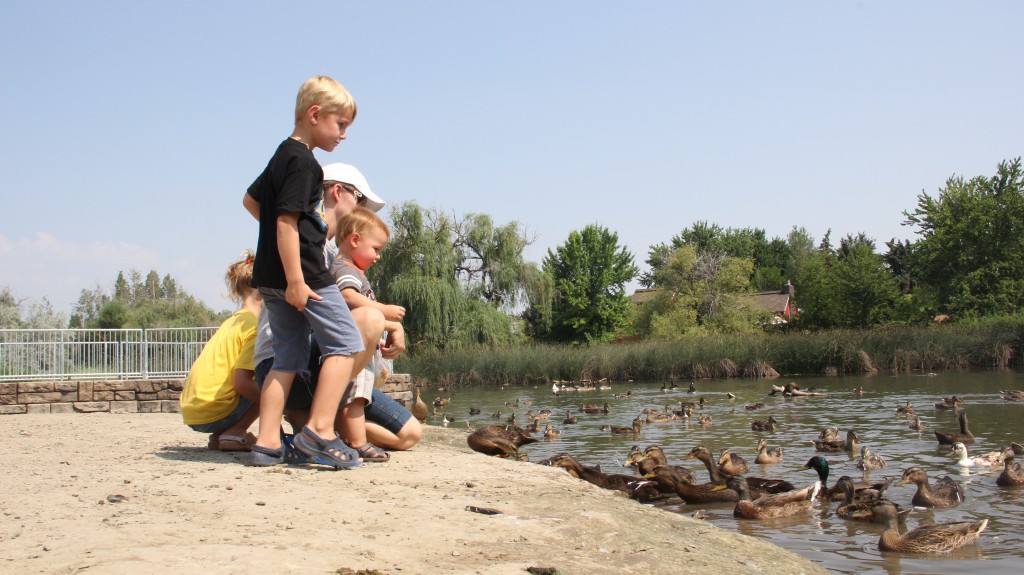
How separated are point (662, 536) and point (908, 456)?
8824 millimetres

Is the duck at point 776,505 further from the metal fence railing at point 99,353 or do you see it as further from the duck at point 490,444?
the metal fence railing at point 99,353

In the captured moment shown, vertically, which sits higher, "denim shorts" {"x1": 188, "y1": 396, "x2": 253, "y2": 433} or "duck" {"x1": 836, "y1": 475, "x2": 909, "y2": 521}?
"denim shorts" {"x1": 188, "y1": 396, "x2": 253, "y2": 433}

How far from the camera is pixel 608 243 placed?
72.2 metres

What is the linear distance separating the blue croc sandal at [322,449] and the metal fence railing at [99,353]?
13.9 meters

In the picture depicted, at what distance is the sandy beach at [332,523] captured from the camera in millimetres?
3334

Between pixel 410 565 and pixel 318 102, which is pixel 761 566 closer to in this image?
pixel 410 565

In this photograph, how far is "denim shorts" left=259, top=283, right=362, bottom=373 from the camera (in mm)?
4852

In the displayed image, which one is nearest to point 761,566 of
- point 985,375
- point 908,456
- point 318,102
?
point 318,102

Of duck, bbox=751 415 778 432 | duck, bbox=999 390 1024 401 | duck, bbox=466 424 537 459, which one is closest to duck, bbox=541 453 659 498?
duck, bbox=466 424 537 459

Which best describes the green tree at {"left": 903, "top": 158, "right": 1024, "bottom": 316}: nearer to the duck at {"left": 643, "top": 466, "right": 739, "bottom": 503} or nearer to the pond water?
the pond water

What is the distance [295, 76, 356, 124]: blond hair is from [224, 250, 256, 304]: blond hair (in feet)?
6.42

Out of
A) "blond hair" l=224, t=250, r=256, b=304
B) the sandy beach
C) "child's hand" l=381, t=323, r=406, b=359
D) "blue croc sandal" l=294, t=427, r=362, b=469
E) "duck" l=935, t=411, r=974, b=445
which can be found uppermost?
"blond hair" l=224, t=250, r=256, b=304

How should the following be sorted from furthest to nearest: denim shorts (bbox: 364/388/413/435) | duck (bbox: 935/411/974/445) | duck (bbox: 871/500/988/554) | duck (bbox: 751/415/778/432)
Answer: duck (bbox: 751/415/778/432) < duck (bbox: 935/411/974/445) < duck (bbox: 871/500/988/554) < denim shorts (bbox: 364/388/413/435)

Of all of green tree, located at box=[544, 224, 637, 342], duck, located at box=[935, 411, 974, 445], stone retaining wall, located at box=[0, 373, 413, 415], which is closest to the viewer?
duck, located at box=[935, 411, 974, 445]
